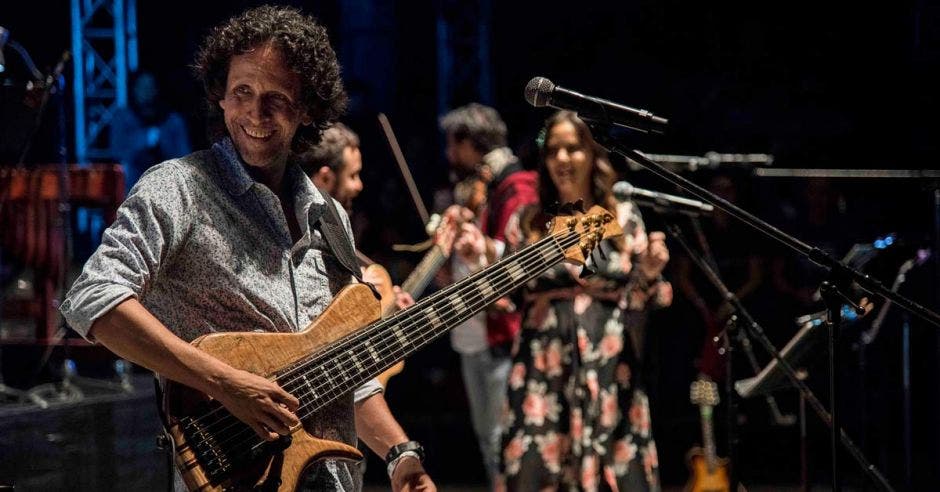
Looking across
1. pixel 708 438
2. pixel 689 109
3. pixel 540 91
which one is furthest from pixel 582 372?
pixel 689 109

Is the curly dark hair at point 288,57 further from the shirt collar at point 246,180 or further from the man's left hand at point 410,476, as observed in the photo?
the man's left hand at point 410,476

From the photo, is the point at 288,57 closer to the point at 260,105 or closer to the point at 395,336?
the point at 260,105

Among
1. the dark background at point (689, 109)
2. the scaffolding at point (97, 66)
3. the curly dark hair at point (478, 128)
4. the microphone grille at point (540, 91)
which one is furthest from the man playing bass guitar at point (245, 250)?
the scaffolding at point (97, 66)

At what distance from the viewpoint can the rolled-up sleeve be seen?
89.3 inches

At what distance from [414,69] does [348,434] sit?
7318 mm

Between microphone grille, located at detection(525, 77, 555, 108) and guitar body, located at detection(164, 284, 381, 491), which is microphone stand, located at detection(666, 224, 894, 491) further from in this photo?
guitar body, located at detection(164, 284, 381, 491)

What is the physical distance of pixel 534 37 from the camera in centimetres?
904

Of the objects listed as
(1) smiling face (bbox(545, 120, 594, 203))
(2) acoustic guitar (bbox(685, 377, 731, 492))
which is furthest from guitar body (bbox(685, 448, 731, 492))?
(1) smiling face (bbox(545, 120, 594, 203))

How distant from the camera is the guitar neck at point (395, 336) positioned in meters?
2.48

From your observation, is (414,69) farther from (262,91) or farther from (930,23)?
(262,91)

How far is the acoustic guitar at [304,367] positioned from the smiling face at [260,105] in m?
0.38

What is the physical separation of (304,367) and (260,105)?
2.01 ft

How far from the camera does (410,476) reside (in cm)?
274

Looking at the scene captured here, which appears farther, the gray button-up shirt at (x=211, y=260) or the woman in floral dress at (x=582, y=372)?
the woman in floral dress at (x=582, y=372)
